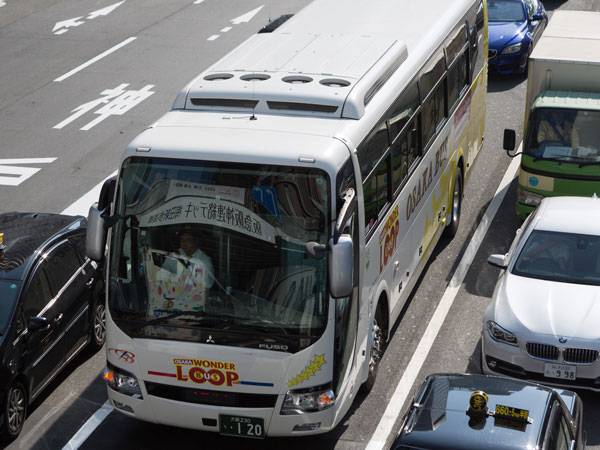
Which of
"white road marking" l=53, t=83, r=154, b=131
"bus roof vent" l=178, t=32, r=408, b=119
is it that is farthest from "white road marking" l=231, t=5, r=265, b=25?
"bus roof vent" l=178, t=32, r=408, b=119

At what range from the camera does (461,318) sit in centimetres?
1457

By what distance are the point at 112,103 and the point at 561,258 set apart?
12110 millimetres

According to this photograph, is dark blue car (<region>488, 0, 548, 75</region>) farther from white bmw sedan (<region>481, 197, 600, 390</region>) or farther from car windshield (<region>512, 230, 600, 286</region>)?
car windshield (<region>512, 230, 600, 286</region>)

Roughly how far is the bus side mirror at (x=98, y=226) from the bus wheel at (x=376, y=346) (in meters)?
3.12

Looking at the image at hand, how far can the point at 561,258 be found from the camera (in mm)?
13375

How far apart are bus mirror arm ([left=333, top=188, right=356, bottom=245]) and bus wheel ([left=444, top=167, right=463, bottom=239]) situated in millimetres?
6170

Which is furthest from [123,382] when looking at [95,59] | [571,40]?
[95,59]

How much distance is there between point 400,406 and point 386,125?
3.01m

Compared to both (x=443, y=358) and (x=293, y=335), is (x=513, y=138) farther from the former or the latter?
(x=293, y=335)

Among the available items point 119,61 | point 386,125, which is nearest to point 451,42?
point 386,125

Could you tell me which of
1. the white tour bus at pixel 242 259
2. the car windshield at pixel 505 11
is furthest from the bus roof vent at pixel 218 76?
the car windshield at pixel 505 11

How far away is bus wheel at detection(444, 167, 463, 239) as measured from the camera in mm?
16812

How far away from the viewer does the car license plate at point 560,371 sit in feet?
39.8

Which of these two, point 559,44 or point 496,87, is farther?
point 496,87
